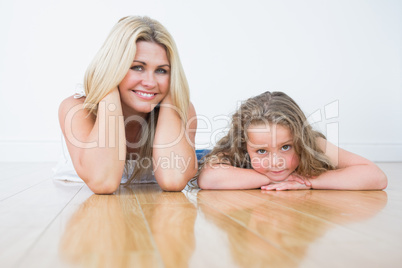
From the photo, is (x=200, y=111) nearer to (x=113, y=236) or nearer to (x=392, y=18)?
(x=392, y=18)

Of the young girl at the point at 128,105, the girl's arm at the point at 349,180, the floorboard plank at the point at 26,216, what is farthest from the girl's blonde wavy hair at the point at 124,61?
the girl's arm at the point at 349,180

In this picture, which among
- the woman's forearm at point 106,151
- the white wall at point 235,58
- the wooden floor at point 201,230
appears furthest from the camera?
the white wall at point 235,58

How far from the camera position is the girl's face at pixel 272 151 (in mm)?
1375

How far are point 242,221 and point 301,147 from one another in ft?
2.08

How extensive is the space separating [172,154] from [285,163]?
0.40 m

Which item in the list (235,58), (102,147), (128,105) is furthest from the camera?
(235,58)

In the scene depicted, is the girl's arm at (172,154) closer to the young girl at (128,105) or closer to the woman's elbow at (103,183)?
the young girl at (128,105)

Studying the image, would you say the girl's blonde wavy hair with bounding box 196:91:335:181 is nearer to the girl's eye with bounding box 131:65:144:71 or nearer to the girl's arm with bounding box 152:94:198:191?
the girl's arm with bounding box 152:94:198:191

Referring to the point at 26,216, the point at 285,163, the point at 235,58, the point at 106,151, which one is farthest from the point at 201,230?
the point at 235,58

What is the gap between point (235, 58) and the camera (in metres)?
3.64

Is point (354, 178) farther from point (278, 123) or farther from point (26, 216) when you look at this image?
point (26, 216)

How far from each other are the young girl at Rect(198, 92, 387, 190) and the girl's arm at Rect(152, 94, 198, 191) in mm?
104

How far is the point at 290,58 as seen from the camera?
371 centimetres

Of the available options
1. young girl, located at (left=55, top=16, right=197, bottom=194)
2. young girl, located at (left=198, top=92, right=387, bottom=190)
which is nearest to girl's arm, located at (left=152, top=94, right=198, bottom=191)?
young girl, located at (left=55, top=16, right=197, bottom=194)
